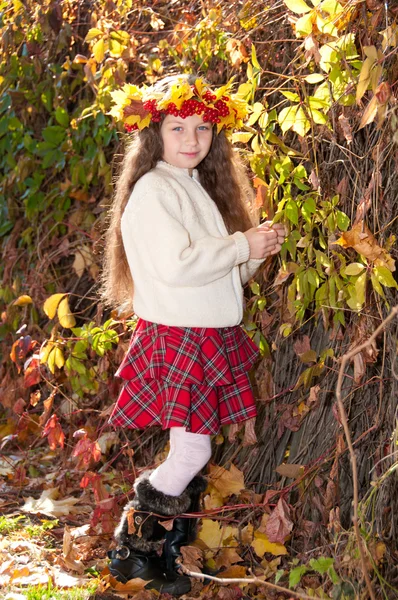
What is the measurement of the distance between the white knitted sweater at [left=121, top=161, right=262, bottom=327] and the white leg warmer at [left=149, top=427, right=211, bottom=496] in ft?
1.03

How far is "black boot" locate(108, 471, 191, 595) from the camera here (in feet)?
8.08

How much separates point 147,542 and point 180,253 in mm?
823

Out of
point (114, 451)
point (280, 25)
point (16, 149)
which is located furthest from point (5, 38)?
point (114, 451)

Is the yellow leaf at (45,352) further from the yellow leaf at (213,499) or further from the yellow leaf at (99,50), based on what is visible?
the yellow leaf at (99,50)

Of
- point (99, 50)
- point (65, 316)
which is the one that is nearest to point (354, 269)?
point (65, 316)

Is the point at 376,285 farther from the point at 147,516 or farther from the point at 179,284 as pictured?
the point at 147,516

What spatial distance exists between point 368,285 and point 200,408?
55 cm

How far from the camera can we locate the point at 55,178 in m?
3.69

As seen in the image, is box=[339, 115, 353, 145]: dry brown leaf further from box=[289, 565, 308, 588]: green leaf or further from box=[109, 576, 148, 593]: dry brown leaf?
box=[109, 576, 148, 593]: dry brown leaf

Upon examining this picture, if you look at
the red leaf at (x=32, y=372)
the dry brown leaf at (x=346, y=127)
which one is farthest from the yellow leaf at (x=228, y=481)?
the dry brown leaf at (x=346, y=127)

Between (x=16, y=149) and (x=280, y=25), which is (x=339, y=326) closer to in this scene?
(x=280, y=25)

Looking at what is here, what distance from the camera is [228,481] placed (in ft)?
8.90

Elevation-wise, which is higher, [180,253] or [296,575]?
[180,253]

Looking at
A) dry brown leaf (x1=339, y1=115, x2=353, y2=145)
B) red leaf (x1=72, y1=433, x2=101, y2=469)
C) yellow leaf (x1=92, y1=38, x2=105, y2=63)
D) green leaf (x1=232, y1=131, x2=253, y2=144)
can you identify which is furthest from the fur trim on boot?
yellow leaf (x1=92, y1=38, x2=105, y2=63)
